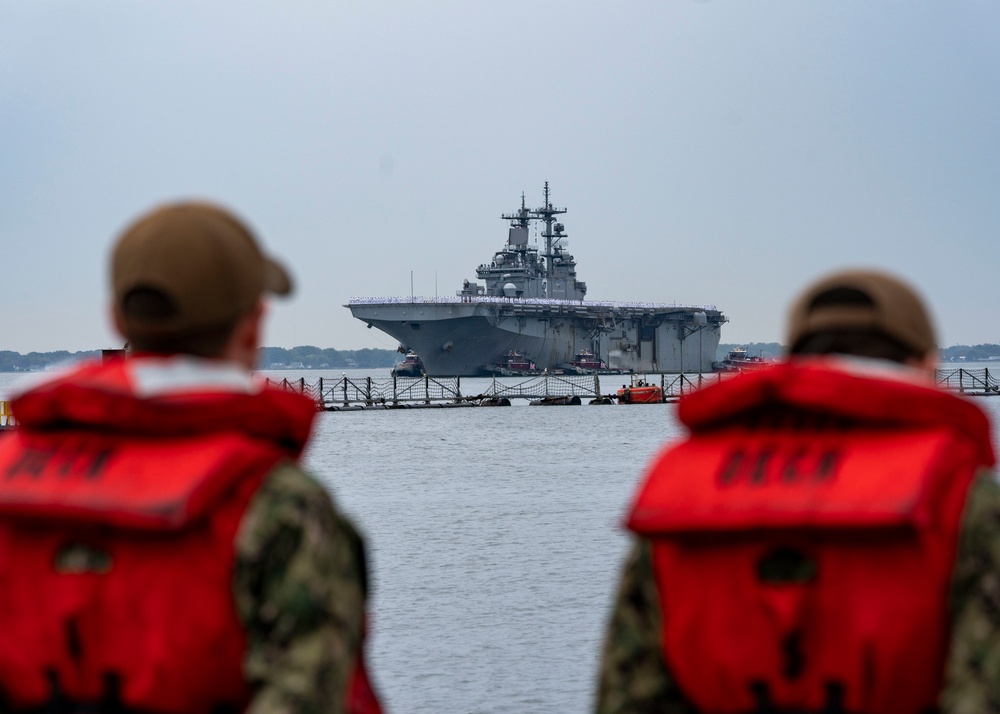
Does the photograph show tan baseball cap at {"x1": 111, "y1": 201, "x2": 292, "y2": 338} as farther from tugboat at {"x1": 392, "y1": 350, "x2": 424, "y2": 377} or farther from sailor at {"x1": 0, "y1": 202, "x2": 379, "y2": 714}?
tugboat at {"x1": 392, "y1": 350, "x2": 424, "y2": 377}

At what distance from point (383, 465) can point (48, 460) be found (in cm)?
3836

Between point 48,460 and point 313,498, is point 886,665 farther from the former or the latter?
point 48,460

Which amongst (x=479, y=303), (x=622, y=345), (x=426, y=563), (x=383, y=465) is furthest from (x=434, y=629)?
(x=622, y=345)

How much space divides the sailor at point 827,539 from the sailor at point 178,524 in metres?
0.54

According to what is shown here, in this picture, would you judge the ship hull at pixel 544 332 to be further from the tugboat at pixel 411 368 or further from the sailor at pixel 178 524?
the sailor at pixel 178 524

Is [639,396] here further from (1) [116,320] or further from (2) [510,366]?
(1) [116,320]

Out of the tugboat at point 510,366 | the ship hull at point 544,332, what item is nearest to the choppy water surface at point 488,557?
the ship hull at point 544,332

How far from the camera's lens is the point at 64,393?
246 centimetres

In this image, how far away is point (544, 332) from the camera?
362 ft

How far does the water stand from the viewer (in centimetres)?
1381

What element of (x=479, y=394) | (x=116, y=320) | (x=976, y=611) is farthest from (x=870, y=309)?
(x=479, y=394)

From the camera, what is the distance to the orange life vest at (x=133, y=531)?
235cm

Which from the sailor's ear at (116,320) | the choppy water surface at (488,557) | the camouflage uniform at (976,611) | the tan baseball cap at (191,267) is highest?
the tan baseball cap at (191,267)

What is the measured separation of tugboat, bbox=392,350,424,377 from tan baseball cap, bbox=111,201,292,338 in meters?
111
